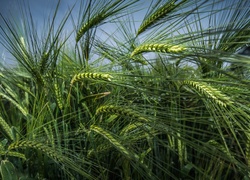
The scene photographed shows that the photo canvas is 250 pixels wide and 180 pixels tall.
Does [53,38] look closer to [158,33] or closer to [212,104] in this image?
[158,33]

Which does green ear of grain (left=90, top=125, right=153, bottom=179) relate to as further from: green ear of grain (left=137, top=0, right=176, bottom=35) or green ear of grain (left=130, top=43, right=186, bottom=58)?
green ear of grain (left=137, top=0, right=176, bottom=35)

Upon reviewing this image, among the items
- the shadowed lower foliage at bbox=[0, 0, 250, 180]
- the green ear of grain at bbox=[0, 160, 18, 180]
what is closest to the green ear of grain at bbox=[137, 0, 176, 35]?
the shadowed lower foliage at bbox=[0, 0, 250, 180]

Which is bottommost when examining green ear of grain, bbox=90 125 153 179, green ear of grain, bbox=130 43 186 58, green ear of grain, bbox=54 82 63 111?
green ear of grain, bbox=90 125 153 179

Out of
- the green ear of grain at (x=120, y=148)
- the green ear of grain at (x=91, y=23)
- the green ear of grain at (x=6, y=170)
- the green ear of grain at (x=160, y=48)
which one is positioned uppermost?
the green ear of grain at (x=91, y=23)

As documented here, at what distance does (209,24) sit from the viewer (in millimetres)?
1482

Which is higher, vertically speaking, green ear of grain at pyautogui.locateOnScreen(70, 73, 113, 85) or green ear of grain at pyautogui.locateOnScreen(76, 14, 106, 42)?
green ear of grain at pyautogui.locateOnScreen(76, 14, 106, 42)

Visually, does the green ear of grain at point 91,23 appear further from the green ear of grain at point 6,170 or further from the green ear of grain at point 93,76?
the green ear of grain at point 6,170

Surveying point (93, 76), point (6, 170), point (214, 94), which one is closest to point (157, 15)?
point (93, 76)

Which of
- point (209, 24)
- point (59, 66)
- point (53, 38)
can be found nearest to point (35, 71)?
point (53, 38)

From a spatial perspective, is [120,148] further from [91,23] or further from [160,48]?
[91,23]

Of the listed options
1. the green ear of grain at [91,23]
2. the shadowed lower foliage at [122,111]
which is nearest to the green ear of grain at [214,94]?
the shadowed lower foliage at [122,111]

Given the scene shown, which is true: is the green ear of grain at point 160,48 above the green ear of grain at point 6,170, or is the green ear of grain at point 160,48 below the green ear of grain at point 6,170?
above

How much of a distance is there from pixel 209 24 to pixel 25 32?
0.65m

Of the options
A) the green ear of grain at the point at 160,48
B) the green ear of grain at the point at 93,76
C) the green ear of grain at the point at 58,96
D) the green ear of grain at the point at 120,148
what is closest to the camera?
the green ear of grain at the point at 160,48
